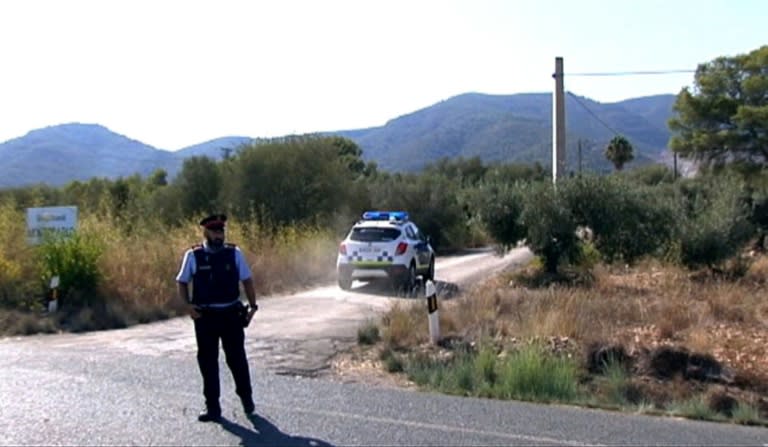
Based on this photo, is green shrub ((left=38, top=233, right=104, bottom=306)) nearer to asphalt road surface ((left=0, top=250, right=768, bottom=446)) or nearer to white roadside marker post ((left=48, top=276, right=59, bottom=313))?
white roadside marker post ((left=48, top=276, right=59, bottom=313))

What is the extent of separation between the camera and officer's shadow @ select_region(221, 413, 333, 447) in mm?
7973

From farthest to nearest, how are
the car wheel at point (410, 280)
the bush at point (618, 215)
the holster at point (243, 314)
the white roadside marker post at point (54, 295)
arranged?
1. the bush at point (618, 215)
2. the car wheel at point (410, 280)
3. the white roadside marker post at point (54, 295)
4. the holster at point (243, 314)

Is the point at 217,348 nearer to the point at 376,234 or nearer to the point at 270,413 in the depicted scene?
the point at 270,413

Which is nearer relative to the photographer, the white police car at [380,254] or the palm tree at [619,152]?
the white police car at [380,254]

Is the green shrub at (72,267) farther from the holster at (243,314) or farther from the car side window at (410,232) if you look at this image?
the holster at (243,314)

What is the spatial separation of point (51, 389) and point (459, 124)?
492ft

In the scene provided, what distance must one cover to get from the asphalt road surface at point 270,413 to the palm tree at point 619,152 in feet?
210

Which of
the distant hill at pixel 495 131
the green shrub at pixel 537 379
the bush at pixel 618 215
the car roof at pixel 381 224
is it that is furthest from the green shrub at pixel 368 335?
the distant hill at pixel 495 131

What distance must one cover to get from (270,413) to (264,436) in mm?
1042

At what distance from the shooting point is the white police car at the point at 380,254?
75.4ft

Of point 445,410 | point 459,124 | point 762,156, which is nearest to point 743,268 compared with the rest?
point 445,410

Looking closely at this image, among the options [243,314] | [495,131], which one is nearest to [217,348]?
[243,314]

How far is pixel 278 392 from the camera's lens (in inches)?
413

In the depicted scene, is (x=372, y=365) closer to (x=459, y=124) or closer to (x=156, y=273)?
(x=156, y=273)
